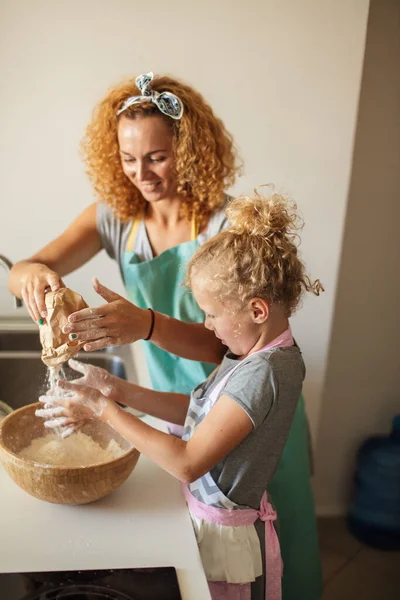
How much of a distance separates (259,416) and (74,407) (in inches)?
13.3

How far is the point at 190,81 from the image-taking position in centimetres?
166

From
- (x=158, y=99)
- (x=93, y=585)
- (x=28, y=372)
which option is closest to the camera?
(x=93, y=585)

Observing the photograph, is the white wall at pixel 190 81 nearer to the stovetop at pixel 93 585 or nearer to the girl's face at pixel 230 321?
the girl's face at pixel 230 321

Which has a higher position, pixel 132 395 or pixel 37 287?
pixel 37 287

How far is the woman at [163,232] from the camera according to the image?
1.42 meters

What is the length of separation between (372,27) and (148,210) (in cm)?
97

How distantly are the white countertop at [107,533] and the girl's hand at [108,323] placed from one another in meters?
0.28

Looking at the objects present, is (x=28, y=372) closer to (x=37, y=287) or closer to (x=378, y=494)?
(x=37, y=287)

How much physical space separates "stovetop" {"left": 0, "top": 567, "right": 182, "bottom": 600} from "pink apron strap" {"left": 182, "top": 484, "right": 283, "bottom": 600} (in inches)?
6.4

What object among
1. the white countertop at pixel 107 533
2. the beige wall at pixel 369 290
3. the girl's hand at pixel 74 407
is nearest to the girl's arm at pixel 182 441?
the girl's hand at pixel 74 407

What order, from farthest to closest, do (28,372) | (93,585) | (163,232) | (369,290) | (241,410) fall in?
(369,290), (28,372), (163,232), (241,410), (93,585)

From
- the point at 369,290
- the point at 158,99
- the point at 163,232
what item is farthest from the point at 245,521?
the point at 369,290

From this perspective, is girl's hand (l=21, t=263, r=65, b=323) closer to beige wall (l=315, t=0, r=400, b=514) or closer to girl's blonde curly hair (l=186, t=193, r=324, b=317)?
girl's blonde curly hair (l=186, t=193, r=324, b=317)

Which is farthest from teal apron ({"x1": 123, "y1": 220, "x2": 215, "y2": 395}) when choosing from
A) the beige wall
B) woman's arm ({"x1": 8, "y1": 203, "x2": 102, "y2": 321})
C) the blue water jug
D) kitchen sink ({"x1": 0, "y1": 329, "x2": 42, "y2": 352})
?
the blue water jug
